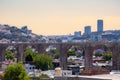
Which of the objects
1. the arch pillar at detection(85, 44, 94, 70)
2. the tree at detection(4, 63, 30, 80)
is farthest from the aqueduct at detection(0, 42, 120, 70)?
the tree at detection(4, 63, 30, 80)

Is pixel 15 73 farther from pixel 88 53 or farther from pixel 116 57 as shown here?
pixel 88 53

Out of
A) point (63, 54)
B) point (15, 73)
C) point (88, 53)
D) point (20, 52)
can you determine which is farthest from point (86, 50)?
point (15, 73)

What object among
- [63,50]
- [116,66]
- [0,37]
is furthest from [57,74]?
[0,37]

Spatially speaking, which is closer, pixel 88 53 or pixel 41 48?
pixel 88 53

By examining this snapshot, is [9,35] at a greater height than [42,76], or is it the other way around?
[9,35]

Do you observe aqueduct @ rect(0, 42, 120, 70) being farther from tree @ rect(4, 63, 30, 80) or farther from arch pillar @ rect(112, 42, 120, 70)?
tree @ rect(4, 63, 30, 80)

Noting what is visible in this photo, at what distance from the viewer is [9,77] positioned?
1328 inches

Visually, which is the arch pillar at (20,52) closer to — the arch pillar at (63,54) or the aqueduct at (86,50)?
the aqueduct at (86,50)

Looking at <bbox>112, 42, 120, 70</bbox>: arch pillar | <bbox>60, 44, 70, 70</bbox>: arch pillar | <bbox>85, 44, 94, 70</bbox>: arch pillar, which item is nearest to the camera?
<bbox>112, 42, 120, 70</bbox>: arch pillar

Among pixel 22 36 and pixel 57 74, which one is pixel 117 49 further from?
pixel 22 36

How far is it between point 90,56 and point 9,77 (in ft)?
104

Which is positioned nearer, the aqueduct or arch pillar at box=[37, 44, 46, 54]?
the aqueduct

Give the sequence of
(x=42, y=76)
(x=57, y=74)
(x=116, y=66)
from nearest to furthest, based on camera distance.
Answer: (x=57, y=74) → (x=42, y=76) → (x=116, y=66)

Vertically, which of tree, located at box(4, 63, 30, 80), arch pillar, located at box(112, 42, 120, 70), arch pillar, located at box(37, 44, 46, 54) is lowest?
tree, located at box(4, 63, 30, 80)
